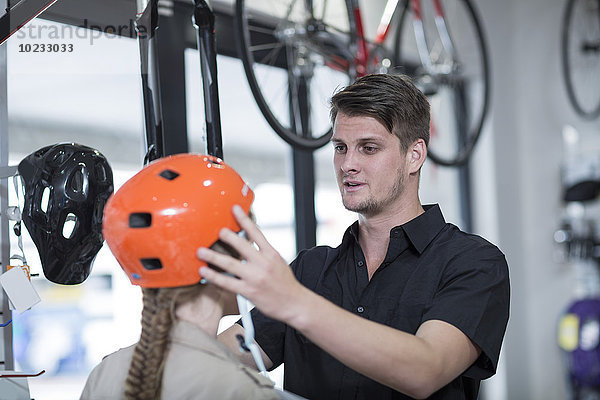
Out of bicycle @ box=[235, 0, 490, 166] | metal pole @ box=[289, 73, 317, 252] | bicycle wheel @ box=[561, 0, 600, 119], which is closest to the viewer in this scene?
bicycle @ box=[235, 0, 490, 166]

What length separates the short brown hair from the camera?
177 centimetres

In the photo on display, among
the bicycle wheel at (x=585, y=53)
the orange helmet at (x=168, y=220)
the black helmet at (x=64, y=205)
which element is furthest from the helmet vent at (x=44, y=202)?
the bicycle wheel at (x=585, y=53)

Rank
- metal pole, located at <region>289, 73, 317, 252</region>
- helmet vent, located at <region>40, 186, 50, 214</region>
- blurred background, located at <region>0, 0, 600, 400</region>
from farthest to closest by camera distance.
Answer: metal pole, located at <region>289, 73, 317, 252</region>
blurred background, located at <region>0, 0, 600, 400</region>
helmet vent, located at <region>40, 186, 50, 214</region>

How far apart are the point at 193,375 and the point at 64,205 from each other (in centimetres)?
66

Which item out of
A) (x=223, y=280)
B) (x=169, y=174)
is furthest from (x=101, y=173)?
(x=223, y=280)

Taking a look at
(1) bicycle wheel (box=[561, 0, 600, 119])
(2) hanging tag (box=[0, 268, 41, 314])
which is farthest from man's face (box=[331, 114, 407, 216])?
(1) bicycle wheel (box=[561, 0, 600, 119])

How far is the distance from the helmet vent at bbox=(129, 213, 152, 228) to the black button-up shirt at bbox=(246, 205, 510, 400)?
2.21ft

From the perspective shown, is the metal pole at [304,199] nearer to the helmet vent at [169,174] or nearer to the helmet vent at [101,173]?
the helmet vent at [101,173]

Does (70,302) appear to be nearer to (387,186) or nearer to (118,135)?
(118,135)

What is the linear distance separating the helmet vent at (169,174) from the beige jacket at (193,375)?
267 millimetres

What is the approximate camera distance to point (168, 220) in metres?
1.17

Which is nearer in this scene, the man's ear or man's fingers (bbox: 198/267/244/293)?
man's fingers (bbox: 198/267/244/293)

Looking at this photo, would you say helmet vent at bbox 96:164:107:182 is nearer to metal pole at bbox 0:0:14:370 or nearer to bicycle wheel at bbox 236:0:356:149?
metal pole at bbox 0:0:14:370

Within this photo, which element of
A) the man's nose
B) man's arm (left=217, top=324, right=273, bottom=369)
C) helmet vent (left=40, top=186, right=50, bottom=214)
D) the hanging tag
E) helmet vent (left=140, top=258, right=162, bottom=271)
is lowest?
man's arm (left=217, top=324, right=273, bottom=369)
